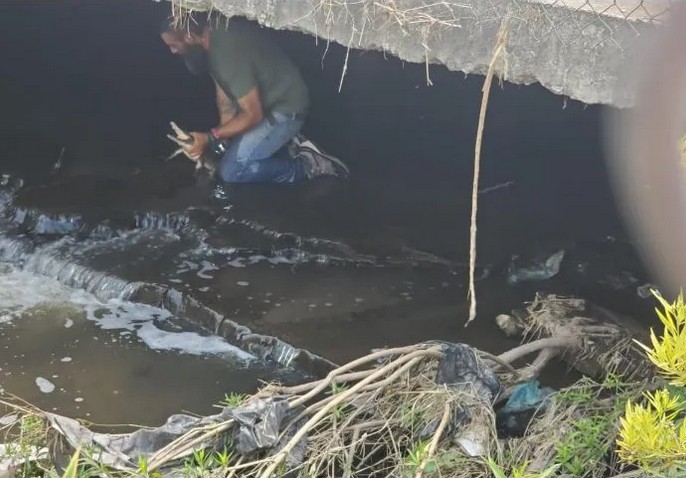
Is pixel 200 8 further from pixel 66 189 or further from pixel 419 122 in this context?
pixel 419 122

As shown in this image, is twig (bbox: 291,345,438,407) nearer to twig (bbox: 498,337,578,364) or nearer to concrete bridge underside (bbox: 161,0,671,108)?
twig (bbox: 498,337,578,364)

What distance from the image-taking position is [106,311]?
18.0ft

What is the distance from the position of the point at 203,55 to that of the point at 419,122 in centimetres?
331

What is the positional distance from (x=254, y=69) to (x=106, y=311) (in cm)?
266

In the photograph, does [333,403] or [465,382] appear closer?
[333,403]

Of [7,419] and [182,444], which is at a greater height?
[182,444]

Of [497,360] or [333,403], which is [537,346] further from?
[333,403]

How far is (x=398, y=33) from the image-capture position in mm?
3883

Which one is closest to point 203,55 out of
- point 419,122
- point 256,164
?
point 256,164

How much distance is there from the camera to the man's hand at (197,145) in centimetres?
739

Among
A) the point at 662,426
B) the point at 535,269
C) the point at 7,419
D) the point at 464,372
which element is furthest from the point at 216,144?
the point at 662,426

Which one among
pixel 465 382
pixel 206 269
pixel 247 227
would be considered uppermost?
pixel 465 382

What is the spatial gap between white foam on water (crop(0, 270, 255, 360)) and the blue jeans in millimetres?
2191

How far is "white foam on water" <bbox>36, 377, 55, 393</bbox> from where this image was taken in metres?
4.51
